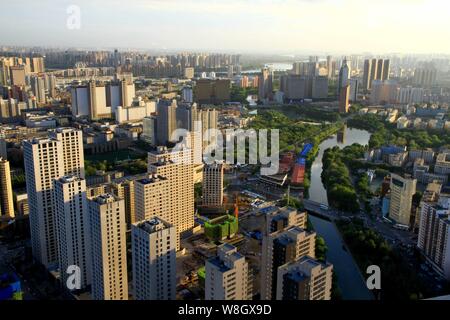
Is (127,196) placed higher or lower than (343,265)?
higher

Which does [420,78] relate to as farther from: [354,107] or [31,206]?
[31,206]

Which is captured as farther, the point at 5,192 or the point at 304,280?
the point at 5,192

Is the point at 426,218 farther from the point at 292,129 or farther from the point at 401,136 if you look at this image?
the point at 292,129

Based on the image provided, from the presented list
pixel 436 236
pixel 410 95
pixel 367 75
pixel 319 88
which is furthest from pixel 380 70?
pixel 436 236

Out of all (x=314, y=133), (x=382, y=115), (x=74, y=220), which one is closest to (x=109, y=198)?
(x=74, y=220)

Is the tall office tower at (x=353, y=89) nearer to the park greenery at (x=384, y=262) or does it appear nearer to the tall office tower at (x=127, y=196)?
the park greenery at (x=384, y=262)

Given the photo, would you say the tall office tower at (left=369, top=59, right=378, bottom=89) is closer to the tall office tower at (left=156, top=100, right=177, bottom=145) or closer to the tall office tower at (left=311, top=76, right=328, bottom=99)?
the tall office tower at (left=311, top=76, right=328, bottom=99)
